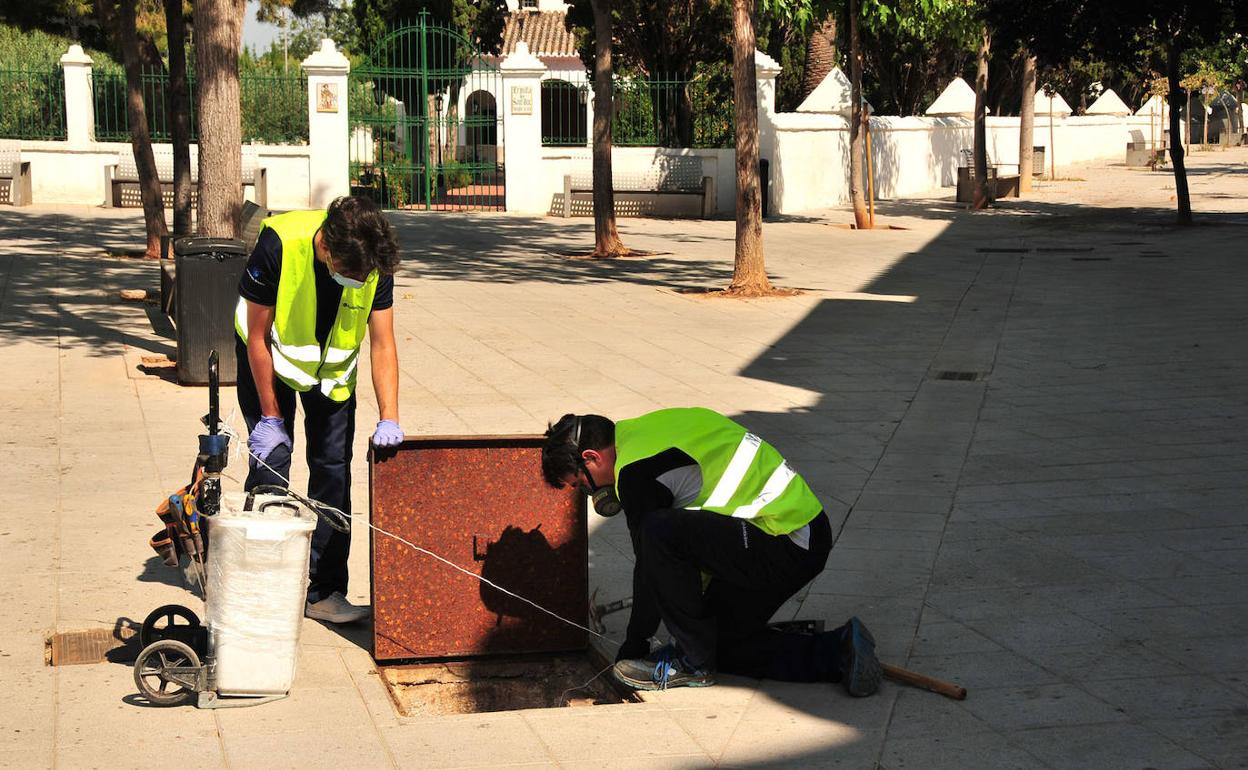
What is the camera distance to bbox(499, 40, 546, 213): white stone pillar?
85.4ft

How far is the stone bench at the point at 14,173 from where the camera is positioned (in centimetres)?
2494

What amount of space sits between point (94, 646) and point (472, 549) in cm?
134

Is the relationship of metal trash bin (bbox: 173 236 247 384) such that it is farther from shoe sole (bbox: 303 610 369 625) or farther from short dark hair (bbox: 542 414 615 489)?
short dark hair (bbox: 542 414 615 489)

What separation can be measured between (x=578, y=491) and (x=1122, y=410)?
5392mm

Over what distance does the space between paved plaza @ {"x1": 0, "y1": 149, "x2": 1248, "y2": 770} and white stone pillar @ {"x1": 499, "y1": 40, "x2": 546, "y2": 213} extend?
326 inches

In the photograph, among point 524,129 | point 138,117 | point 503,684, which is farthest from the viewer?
point 524,129

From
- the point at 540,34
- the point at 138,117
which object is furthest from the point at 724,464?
the point at 540,34

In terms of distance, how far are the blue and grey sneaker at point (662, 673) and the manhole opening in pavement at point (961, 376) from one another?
20.1 ft

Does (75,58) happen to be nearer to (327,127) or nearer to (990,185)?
(327,127)

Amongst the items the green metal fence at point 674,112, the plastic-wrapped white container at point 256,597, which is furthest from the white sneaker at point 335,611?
the green metal fence at point 674,112

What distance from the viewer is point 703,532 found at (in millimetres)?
4723

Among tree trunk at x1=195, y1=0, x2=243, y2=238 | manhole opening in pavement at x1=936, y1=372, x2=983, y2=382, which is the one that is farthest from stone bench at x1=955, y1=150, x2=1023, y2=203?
tree trunk at x1=195, y1=0, x2=243, y2=238

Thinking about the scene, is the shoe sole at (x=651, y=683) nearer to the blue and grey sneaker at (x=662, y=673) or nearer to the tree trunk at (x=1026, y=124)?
the blue and grey sneaker at (x=662, y=673)

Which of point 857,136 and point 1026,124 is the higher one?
point 1026,124
